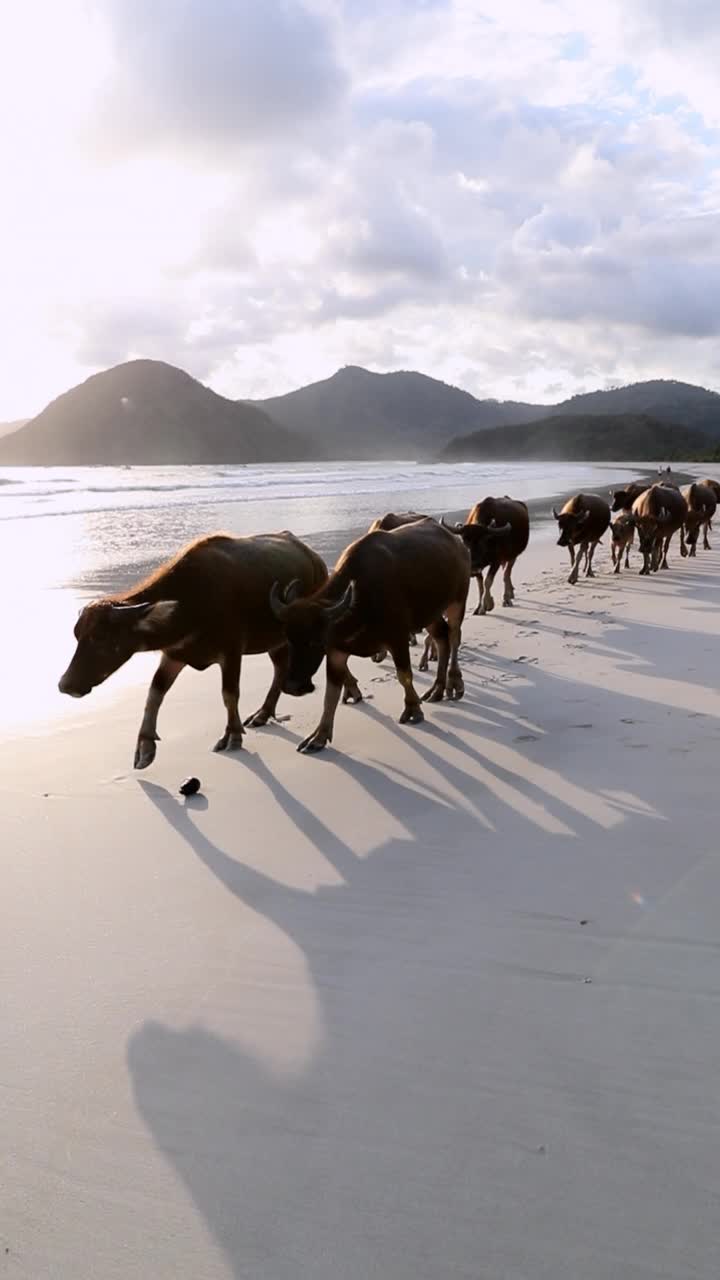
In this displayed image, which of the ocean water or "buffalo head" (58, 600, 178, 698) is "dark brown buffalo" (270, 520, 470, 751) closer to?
"buffalo head" (58, 600, 178, 698)

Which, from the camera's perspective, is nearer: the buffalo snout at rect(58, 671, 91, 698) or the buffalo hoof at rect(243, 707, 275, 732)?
the buffalo snout at rect(58, 671, 91, 698)

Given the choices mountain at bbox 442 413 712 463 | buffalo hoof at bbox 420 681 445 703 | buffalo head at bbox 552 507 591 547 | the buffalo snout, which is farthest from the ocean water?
mountain at bbox 442 413 712 463

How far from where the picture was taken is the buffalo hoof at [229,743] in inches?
271

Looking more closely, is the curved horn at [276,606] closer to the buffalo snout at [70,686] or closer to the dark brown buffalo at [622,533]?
the buffalo snout at [70,686]

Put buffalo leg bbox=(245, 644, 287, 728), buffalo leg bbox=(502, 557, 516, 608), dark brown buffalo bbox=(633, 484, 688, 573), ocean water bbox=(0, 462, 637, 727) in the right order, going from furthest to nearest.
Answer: dark brown buffalo bbox=(633, 484, 688, 573) → buffalo leg bbox=(502, 557, 516, 608) → ocean water bbox=(0, 462, 637, 727) → buffalo leg bbox=(245, 644, 287, 728)

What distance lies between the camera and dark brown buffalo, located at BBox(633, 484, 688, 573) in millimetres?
16781

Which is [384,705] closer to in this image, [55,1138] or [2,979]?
[2,979]

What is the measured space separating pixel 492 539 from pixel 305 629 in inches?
232

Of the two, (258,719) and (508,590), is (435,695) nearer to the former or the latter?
(258,719)

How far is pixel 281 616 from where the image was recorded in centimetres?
661

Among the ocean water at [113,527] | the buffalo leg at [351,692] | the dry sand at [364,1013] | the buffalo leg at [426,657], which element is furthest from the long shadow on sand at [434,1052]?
the ocean water at [113,527]

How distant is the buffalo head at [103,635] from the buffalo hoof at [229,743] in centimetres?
110

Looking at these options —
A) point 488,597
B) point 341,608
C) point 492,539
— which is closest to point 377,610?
point 341,608

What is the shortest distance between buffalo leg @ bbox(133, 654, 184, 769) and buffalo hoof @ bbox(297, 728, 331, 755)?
1.10 metres
